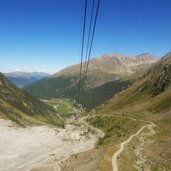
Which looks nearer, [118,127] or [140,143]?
[140,143]

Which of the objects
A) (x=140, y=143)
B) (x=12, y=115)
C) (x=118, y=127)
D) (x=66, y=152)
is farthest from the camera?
(x=12, y=115)

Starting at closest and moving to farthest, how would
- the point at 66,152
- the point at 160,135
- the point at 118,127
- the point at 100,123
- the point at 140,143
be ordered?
the point at 140,143 → the point at 160,135 → the point at 66,152 → the point at 118,127 → the point at 100,123

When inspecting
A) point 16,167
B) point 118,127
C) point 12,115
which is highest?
point 12,115

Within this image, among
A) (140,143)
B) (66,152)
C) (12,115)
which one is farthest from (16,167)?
(12,115)

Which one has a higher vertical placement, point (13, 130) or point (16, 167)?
point (13, 130)

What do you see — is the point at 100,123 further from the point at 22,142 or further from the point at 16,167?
the point at 16,167

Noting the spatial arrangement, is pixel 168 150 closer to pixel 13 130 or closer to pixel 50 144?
pixel 50 144
